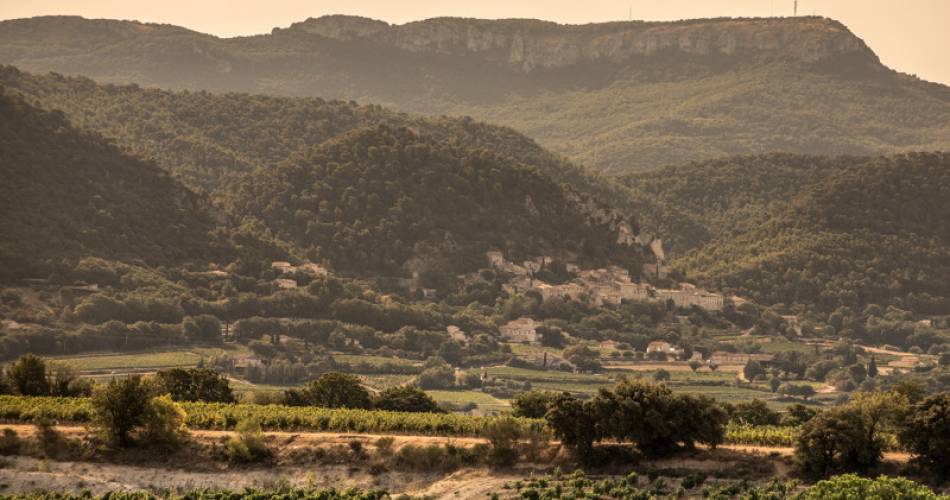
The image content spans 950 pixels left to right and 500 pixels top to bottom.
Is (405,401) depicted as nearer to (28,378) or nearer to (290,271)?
(28,378)

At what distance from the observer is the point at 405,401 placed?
103 m

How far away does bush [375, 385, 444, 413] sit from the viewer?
4028 inches

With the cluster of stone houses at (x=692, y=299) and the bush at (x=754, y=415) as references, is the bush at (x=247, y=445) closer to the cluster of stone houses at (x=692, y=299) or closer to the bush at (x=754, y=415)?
the bush at (x=754, y=415)

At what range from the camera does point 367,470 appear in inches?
3381

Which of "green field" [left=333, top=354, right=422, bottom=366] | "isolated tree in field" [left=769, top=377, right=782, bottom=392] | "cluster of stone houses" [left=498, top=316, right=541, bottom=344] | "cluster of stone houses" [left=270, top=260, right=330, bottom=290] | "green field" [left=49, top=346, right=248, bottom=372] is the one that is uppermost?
"cluster of stone houses" [left=270, top=260, right=330, bottom=290]

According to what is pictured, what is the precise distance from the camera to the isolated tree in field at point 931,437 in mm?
79812

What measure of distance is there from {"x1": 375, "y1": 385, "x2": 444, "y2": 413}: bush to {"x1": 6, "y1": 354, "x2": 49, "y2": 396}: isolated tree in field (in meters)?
17.7

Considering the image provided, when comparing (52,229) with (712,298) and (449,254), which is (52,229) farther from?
(712,298)

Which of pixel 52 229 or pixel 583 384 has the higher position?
pixel 52 229

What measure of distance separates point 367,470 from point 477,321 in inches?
3669

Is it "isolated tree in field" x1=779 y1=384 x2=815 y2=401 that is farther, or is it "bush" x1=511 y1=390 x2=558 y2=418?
"isolated tree in field" x1=779 y1=384 x2=815 y2=401

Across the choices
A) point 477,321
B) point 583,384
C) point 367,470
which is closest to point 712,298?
point 477,321

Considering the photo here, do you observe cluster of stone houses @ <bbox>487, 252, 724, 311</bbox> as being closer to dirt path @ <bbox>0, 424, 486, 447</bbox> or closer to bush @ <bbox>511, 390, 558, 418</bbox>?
bush @ <bbox>511, 390, 558, 418</bbox>

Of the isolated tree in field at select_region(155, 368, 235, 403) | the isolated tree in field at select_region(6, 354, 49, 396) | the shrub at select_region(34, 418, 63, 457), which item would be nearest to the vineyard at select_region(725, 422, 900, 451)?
the isolated tree in field at select_region(155, 368, 235, 403)
